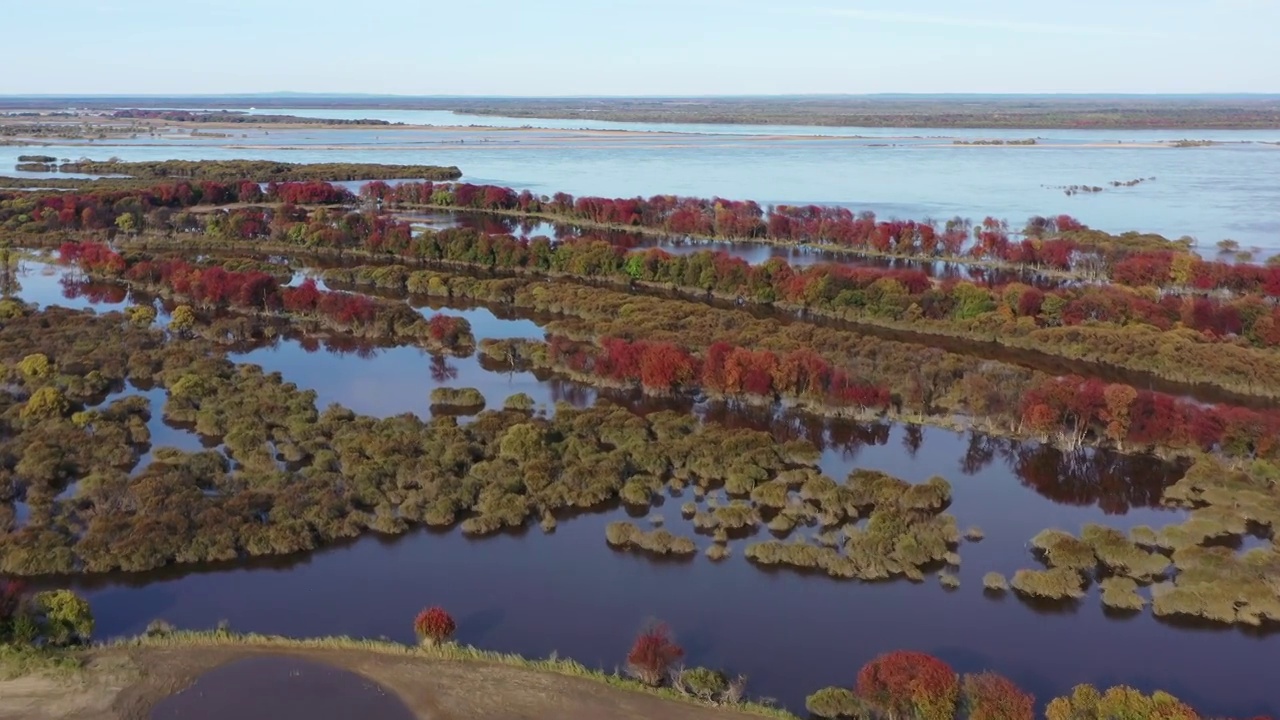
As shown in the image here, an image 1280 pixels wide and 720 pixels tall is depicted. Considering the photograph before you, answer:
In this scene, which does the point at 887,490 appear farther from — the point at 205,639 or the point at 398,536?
the point at 205,639

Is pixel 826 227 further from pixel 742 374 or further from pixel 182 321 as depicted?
pixel 182 321

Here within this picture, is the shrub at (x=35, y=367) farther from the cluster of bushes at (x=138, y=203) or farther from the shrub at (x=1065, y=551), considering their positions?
the shrub at (x=1065, y=551)

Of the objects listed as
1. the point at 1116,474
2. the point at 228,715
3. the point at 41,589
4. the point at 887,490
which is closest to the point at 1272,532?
the point at 1116,474

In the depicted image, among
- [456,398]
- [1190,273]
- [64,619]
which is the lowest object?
[64,619]

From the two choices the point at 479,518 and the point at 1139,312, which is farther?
the point at 1139,312

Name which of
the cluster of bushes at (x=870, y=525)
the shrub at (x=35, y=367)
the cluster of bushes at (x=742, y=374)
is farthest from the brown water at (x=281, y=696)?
the shrub at (x=35, y=367)

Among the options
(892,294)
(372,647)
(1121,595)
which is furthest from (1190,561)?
(892,294)

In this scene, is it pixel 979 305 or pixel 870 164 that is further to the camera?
pixel 870 164
